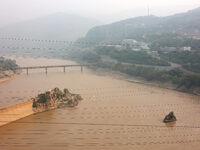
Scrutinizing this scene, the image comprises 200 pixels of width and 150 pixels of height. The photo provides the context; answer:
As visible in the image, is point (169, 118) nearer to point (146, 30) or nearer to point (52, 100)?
point (52, 100)

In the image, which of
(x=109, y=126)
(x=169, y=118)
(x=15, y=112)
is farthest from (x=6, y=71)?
(x=169, y=118)

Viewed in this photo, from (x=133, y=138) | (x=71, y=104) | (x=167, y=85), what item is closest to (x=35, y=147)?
(x=133, y=138)

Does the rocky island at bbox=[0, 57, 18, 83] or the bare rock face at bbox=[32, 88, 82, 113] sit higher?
the rocky island at bbox=[0, 57, 18, 83]

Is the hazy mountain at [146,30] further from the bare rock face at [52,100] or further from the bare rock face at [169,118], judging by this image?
the bare rock face at [169,118]

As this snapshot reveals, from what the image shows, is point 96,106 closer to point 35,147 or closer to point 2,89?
point 35,147

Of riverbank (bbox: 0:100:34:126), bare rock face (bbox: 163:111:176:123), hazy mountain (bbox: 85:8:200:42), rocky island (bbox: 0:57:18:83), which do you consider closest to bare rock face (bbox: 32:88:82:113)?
riverbank (bbox: 0:100:34:126)

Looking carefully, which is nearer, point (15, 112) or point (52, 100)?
point (15, 112)

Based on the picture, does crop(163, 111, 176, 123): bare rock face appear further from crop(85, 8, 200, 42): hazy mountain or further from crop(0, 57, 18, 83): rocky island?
crop(85, 8, 200, 42): hazy mountain
